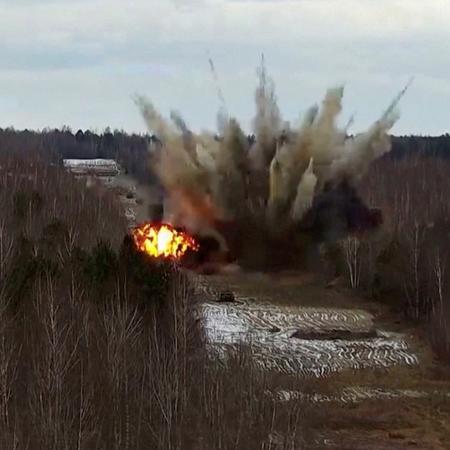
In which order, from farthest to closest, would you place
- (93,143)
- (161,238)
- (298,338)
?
1. (93,143)
2. (161,238)
3. (298,338)

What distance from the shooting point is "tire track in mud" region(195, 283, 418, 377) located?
2925 centimetres

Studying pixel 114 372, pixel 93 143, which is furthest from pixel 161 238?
pixel 93 143

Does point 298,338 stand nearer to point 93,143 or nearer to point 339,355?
point 339,355

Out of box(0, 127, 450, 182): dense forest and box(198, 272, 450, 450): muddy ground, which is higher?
box(0, 127, 450, 182): dense forest

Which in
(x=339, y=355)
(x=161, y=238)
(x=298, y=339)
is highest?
(x=161, y=238)

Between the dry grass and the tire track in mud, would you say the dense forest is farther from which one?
the dry grass

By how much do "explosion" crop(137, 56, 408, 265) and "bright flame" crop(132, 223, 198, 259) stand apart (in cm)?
58

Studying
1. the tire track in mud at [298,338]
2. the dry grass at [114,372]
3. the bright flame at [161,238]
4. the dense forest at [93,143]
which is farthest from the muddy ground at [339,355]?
the dense forest at [93,143]

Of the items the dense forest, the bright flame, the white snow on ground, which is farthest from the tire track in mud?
the dense forest

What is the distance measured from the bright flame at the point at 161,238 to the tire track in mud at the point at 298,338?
1803 mm

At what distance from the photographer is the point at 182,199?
39438 mm

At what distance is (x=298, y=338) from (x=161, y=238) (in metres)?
7.58

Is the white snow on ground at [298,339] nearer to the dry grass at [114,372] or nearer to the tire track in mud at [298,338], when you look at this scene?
the tire track in mud at [298,338]

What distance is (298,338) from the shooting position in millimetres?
32688
